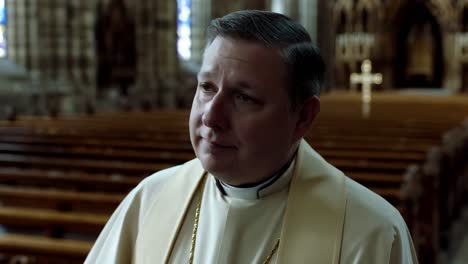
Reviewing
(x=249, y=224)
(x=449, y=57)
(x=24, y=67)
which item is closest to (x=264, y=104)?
(x=249, y=224)

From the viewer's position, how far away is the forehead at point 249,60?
1319 mm

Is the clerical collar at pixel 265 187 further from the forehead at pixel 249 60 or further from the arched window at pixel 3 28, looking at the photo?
the arched window at pixel 3 28

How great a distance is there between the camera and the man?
1331mm

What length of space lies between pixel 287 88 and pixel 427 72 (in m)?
32.1

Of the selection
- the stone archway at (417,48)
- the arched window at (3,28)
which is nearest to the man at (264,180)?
the arched window at (3,28)

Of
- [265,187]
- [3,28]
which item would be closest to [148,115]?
[3,28]

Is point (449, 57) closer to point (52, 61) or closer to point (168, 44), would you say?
point (168, 44)

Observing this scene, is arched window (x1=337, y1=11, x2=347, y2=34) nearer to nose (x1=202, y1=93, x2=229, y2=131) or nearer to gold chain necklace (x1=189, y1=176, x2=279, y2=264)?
gold chain necklace (x1=189, y1=176, x2=279, y2=264)

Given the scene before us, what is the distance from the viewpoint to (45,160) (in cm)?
503

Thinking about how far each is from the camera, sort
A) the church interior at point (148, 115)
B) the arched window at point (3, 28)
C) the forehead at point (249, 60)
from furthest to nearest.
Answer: the arched window at point (3, 28)
the church interior at point (148, 115)
the forehead at point (249, 60)

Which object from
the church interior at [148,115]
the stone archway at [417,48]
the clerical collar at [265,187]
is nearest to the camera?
the clerical collar at [265,187]

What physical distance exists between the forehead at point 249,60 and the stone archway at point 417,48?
29552mm

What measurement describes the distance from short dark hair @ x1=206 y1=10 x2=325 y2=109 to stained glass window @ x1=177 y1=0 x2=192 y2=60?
16717 mm

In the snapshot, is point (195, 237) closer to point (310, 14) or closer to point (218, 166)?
point (218, 166)
